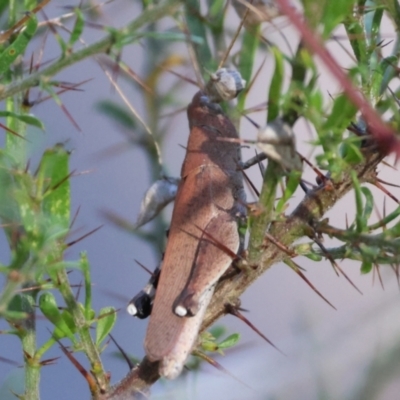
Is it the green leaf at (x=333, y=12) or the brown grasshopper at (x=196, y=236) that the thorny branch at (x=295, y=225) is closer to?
the brown grasshopper at (x=196, y=236)

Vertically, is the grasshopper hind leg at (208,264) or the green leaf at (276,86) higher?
the green leaf at (276,86)

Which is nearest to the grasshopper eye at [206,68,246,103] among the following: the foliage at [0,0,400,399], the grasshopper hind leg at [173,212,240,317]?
the foliage at [0,0,400,399]

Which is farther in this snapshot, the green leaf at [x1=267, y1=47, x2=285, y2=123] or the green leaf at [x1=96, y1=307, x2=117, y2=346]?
the green leaf at [x1=96, y1=307, x2=117, y2=346]

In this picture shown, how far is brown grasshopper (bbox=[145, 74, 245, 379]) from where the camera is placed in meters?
0.43

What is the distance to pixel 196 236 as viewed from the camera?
19.5 inches

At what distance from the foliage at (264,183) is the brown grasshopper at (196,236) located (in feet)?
0.06

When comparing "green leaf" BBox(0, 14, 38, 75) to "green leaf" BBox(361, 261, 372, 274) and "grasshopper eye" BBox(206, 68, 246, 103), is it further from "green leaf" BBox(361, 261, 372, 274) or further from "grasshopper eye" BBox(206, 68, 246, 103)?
"green leaf" BBox(361, 261, 372, 274)

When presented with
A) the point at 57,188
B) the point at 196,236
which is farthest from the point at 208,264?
the point at 57,188

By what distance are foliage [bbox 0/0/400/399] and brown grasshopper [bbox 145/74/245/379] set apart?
19 millimetres

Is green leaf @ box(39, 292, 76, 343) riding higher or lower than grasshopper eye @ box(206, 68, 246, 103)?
lower

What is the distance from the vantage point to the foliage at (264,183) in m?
0.30

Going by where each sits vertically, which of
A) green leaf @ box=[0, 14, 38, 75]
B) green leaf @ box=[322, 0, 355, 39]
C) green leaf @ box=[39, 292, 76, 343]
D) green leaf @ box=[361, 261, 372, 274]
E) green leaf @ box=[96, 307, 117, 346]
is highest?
green leaf @ box=[322, 0, 355, 39]

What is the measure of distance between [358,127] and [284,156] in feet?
0.36

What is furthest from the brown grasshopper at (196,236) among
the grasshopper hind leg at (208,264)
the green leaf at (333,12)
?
the green leaf at (333,12)
